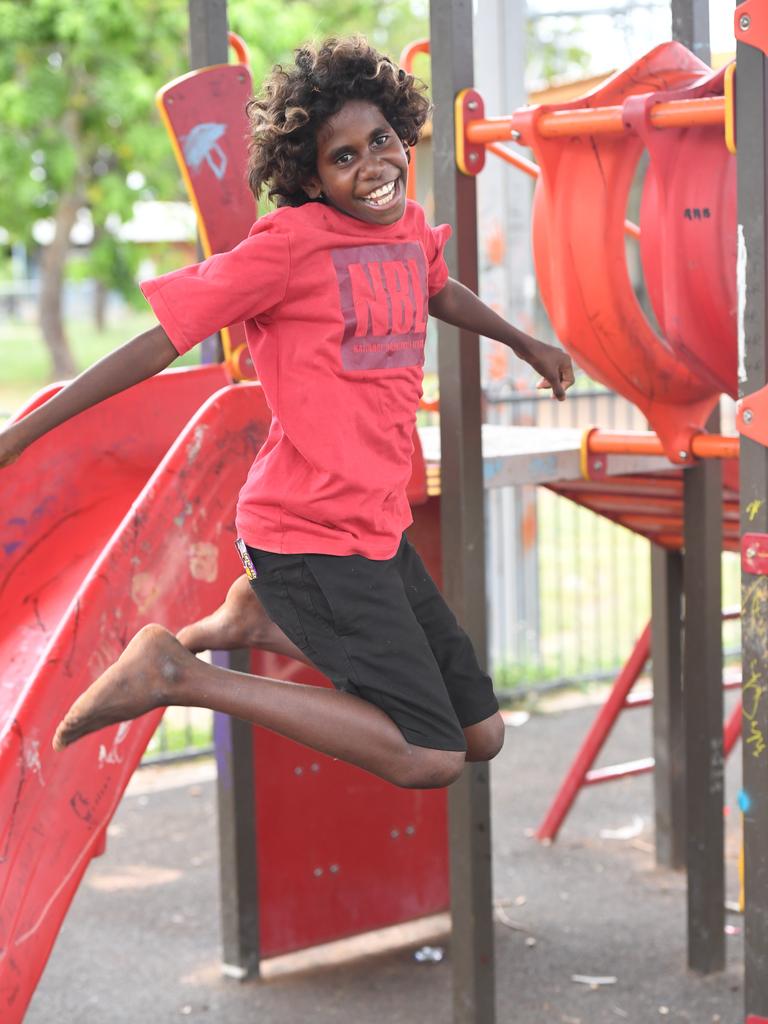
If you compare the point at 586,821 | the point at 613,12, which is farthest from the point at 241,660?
the point at 613,12

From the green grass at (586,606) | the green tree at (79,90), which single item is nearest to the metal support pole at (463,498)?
the green grass at (586,606)

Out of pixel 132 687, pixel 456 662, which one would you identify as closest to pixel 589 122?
pixel 456 662

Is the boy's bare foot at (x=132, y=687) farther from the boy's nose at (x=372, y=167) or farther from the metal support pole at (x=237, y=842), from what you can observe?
the metal support pole at (x=237, y=842)

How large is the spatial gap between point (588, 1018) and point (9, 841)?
6.12 ft

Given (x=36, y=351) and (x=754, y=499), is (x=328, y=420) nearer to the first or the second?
(x=754, y=499)

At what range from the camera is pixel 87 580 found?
3031 mm

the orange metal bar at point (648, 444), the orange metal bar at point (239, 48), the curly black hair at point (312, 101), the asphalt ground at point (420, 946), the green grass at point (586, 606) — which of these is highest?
the orange metal bar at point (239, 48)

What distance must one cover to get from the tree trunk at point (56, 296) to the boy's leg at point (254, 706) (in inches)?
706

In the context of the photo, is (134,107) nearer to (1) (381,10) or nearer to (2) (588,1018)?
(1) (381,10)

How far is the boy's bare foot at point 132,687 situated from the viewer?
248cm

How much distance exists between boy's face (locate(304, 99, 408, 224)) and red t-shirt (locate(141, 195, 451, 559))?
6 cm

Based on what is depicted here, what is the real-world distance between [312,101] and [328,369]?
44 centimetres

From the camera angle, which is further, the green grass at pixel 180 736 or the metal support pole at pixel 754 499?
the green grass at pixel 180 736

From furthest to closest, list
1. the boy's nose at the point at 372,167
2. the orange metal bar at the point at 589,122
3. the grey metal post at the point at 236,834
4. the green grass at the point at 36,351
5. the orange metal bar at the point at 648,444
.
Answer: the green grass at the point at 36,351 → the grey metal post at the point at 236,834 → the orange metal bar at the point at 648,444 → the orange metal bar at the point at 589,122 → the boy's nose at the point at 372,167
